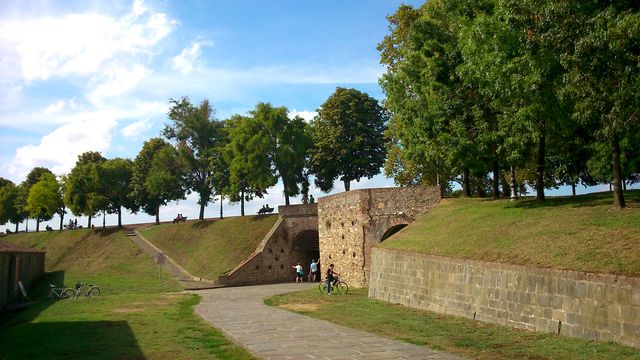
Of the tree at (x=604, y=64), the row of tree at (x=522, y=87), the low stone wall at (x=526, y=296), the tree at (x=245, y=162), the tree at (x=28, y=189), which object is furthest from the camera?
the tree at (x=28, y=189)

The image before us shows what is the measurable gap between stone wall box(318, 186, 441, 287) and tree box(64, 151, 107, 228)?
144 ft

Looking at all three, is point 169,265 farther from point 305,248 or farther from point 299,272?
point 299,272

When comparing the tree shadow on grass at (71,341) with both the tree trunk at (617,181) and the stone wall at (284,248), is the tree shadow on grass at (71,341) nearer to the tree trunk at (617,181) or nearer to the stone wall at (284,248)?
the tree trunk at (617,181)

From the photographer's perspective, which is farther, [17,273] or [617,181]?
[17,273]

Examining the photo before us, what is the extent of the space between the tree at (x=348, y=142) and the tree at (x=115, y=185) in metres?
29.5

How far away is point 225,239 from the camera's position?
4622 centimetres

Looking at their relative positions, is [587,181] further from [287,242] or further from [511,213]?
Answer: [287,242]

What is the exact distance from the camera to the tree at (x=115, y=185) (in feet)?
226

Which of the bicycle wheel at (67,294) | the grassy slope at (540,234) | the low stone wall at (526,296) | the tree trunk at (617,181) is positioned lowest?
the bicycle wheel at (67,294)

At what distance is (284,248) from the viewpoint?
40125mm

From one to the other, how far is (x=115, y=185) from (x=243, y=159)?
1115 inches

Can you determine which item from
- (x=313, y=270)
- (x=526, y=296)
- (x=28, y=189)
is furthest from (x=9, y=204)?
(x=526, y=296)

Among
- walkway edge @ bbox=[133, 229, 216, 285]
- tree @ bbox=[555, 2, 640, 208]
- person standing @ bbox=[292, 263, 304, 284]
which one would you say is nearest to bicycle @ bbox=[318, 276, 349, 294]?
person standing @ bbox=[292, 263, 304, 284]

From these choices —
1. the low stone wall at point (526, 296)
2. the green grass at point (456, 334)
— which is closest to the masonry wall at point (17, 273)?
the green grass at point (456, 334)
